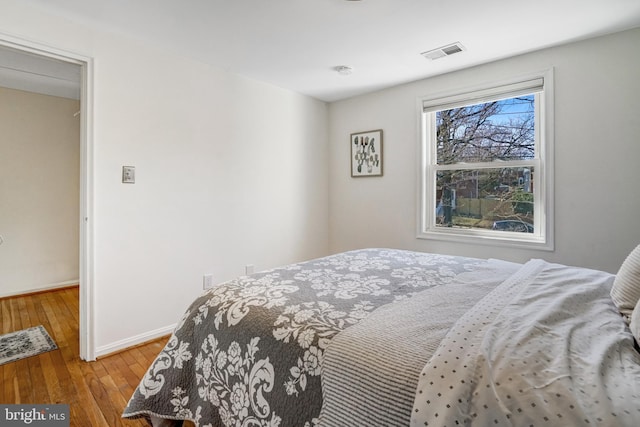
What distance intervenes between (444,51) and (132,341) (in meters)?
3.24

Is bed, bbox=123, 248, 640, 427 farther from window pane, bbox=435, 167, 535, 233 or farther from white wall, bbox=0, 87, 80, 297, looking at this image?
white wall, bbox=0, 87, 80, 297

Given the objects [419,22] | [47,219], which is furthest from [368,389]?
[47,219]

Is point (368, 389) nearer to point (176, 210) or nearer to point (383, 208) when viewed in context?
point (176, 210)

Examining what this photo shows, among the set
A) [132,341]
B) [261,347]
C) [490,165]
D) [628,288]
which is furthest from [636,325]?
[132,341]

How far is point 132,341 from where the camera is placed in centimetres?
241

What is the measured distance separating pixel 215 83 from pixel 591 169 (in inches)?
120

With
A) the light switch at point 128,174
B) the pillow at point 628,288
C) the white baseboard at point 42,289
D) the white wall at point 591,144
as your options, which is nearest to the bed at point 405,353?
the pillow at point 628,288

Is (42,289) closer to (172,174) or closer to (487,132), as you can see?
(172,174)

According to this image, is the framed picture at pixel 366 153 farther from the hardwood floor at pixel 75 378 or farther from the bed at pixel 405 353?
the hardwood floor at pixel 75 378

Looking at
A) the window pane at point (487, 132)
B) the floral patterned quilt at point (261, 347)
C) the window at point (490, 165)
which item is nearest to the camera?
the floral patterned quilt at point (261, 347)

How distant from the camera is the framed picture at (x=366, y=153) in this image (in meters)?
3.46

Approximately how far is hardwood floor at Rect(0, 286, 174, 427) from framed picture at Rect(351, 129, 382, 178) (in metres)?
2.51

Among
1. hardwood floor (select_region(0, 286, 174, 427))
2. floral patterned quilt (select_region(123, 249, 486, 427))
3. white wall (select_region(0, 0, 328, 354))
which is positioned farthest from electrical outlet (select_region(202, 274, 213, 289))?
floral patterned quilt (select_region(123, 249, 486, 427))

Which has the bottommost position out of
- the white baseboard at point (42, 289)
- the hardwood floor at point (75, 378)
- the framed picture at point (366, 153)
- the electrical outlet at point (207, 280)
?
the hardwood floor at point (75, 378)
